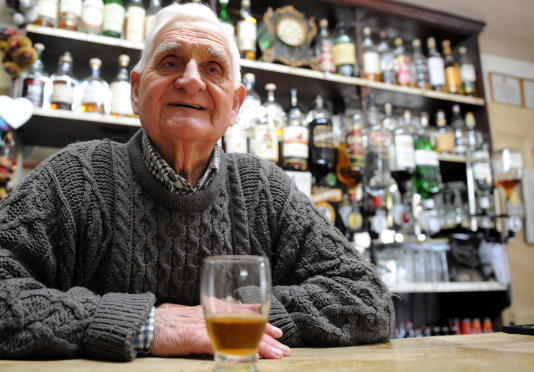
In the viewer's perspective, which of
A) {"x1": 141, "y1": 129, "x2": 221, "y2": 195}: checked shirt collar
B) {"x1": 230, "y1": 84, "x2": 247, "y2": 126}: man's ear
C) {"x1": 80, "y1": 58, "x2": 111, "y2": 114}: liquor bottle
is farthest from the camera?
{"x1": 80, "y1": 58, "x2": 111, "y2": 114}: liquor bottle

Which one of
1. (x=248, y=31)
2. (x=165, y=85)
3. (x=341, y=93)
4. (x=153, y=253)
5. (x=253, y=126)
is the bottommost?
(x=153, y=253)

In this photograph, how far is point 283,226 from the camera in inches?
44.1

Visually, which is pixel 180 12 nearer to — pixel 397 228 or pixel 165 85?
pixel 165 85

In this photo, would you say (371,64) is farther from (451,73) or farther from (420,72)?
(451,73)

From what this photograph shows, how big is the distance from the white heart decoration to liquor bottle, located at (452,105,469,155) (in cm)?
233

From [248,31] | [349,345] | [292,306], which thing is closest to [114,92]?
[248,31]

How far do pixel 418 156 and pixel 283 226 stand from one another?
1.45m

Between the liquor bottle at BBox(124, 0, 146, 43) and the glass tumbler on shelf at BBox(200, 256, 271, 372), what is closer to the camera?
the glass tumbler on shelf at BBox(200, 256, 271, 372)

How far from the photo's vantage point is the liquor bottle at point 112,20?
75.6 inches

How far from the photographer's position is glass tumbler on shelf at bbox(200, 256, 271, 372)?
1.56ft

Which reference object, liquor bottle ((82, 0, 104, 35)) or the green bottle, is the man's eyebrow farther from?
the green bottle

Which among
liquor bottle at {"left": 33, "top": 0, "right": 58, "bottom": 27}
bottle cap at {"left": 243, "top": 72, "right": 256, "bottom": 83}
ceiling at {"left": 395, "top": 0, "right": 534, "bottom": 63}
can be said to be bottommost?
bottle cap at {"left": 243, "top": 72, "right": 256, "bottom": 83}

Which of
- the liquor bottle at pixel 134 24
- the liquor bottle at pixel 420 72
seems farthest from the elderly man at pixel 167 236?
the liquor bottle at pixel 420 72

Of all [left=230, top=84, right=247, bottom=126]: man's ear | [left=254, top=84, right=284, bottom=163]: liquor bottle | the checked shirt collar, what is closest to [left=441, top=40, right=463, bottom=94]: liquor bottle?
[left=254, top=84, right=284, bottom=163]: liquor bottle
